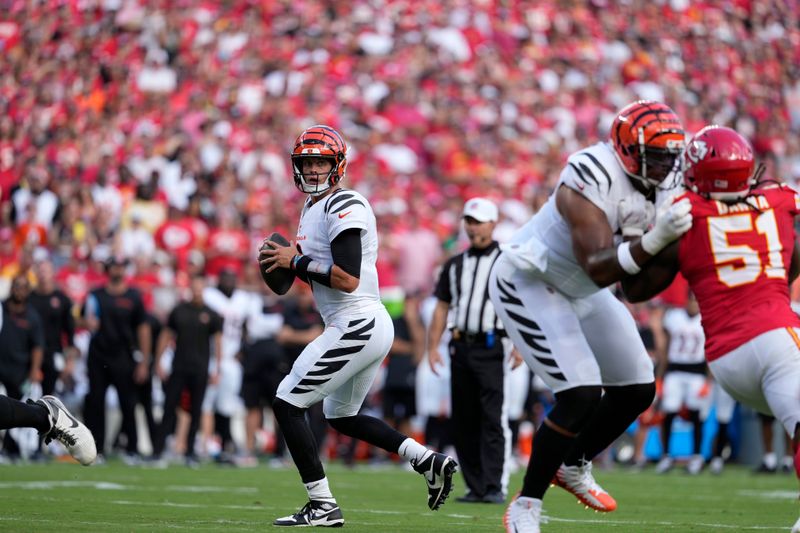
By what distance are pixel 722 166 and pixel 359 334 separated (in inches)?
90.3

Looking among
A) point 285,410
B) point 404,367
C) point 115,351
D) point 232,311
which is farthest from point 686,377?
point 285,410

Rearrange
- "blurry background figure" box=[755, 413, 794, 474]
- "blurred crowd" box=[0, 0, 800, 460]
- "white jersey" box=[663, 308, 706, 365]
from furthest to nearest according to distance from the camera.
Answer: "blurred crowd" box=[0, 0, 800, 460] → "white jersey" box=[663, 308, 706, 365] → "blurry background figure" box=[755, 413, 794, 474]

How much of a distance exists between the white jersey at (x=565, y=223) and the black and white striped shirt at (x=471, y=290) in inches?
142

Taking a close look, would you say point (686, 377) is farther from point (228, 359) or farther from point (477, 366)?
point (477, 366)

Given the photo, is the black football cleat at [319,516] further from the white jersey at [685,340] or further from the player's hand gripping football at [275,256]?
the white jersey at [685,340]

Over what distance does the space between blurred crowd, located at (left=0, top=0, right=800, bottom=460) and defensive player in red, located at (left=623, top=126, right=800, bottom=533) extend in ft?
33.0

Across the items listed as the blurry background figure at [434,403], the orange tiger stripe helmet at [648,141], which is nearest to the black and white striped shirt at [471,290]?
the orange tiger stripe helmet at [648,141]

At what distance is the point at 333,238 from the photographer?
7199 mm

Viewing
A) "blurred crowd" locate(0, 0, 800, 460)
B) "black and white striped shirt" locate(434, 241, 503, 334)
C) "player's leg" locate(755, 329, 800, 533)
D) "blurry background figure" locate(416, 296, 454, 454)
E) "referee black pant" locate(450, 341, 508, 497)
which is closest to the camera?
"player's leg" locate(755, 329, 800, 533)

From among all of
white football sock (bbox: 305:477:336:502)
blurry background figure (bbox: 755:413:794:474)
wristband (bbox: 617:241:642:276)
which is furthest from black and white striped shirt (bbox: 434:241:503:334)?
blurry background figure (bbox: 755:413:794:474)

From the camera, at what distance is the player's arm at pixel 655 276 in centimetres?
591

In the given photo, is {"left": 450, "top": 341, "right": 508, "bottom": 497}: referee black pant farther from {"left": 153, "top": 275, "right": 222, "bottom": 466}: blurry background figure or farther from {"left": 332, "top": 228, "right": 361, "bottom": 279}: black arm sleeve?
{"left": 153, "top": 275, "right": 222, "bottom": 466}: blurry background figure

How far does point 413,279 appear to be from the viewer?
17.8m

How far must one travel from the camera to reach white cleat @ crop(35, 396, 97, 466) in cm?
737
